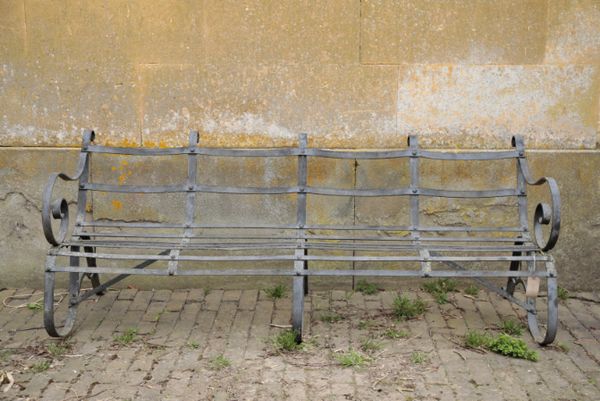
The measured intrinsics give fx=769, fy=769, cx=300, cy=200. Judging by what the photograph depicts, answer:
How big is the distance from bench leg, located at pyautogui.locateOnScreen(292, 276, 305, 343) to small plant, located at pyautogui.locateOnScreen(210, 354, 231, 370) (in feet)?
1.30

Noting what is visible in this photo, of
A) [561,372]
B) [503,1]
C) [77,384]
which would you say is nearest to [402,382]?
[561,372]

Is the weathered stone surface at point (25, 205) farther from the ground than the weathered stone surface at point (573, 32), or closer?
closer

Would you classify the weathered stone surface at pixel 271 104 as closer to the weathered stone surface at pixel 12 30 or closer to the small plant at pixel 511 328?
the weathered stone surface at pixel 12 30

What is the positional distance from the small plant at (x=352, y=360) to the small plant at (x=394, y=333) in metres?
0.34

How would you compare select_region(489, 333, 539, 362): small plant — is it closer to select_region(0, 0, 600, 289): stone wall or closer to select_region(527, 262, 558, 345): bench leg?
select_region(527, 262, 558, 345): bench leg

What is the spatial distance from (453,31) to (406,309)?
1.79m

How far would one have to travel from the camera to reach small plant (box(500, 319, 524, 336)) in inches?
171

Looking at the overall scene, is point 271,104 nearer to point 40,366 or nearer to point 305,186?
point 305,186

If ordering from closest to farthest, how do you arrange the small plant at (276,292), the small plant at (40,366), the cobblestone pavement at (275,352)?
the cobblestone pavement at (275,352) < the small plant at (40,366) < the small plant at (276,292)

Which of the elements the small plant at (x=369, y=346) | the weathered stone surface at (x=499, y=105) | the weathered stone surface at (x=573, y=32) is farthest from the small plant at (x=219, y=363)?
the weathered stone surface at (x=573, y=32)

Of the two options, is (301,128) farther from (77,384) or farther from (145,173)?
(77,384)

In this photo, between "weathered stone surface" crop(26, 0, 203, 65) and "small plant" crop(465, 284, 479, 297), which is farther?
"small plant" crop(465, 284, 479, 297)

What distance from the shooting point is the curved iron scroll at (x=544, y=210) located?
4.08 metres

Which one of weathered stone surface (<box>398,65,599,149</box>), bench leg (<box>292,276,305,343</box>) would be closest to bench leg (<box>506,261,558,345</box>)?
weathered stone surface (<box>398,65,599,149</box>)
